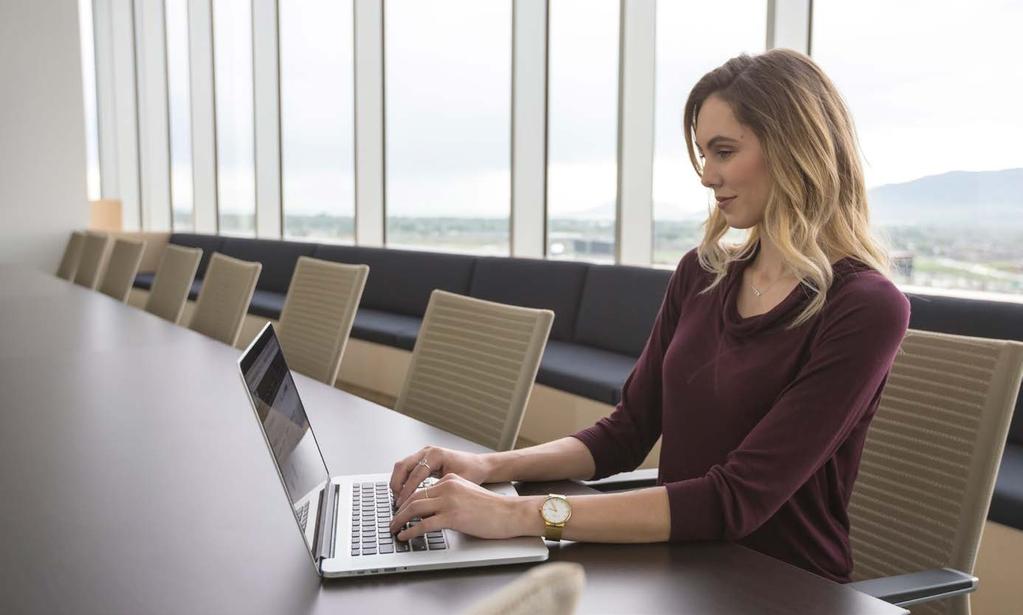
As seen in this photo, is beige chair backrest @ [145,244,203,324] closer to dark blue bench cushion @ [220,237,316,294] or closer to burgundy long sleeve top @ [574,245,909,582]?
dark blue bench cushion @ [220,237,316,294]

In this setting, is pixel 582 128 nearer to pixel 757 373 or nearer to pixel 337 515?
pixel 757 373

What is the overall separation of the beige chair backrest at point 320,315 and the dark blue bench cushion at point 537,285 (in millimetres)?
1872

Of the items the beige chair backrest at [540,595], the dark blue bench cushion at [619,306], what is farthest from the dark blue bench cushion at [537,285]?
the beige chair backrest at [540,595]

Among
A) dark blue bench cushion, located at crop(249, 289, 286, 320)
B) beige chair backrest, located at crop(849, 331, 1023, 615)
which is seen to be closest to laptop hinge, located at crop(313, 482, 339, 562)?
beige chair backrest, located at crop(849, 331, 1023, 615)

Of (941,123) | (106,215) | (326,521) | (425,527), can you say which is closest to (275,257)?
(106,215)

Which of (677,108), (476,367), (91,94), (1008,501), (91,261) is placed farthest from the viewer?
(91,94)

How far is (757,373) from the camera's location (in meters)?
1.32

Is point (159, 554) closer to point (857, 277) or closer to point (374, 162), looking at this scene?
point (857, 277)

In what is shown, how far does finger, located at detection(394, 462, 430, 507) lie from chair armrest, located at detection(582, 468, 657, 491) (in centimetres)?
31

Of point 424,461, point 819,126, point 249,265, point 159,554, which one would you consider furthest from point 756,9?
point 159,554

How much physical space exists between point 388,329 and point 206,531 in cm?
415

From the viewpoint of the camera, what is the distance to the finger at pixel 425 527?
108 centimetres

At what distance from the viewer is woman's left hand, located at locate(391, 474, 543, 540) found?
109cm

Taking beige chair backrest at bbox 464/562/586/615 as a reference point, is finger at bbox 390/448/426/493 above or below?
below
